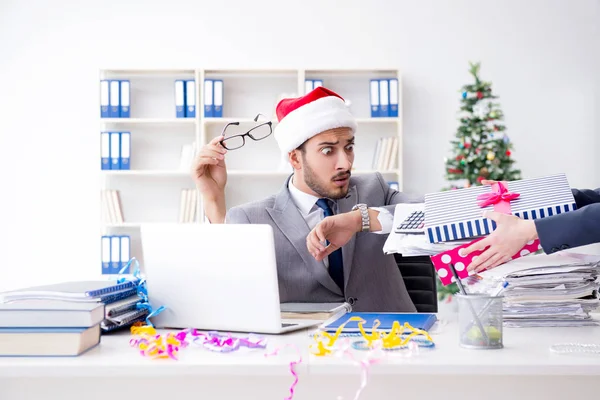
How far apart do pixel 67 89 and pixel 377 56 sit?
2337mm

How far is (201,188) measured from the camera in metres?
2.43

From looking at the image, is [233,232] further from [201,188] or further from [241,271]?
[201,188]

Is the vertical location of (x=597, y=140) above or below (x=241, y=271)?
above

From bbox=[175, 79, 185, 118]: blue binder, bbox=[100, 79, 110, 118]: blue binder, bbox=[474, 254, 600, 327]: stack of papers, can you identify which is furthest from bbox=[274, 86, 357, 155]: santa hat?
bbox=[100, 79, 110, 118]: blue binder

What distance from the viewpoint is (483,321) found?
1.26 m

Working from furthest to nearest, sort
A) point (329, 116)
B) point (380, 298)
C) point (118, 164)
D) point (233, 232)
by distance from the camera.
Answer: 1. point (118, 164)
2. point (329, 116)
3. point (380, 298)
4. point (233, 232)

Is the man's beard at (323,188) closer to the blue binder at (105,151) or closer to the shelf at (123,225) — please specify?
the shelf at (123,225)

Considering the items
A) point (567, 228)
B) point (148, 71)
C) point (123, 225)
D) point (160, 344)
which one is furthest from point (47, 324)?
point (148, 71)

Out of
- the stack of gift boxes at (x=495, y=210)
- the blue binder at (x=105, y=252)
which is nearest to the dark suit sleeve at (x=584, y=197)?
the stack of gift boxes at (x=495, y=210)

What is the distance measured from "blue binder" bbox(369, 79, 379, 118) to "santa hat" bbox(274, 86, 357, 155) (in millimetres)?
2371

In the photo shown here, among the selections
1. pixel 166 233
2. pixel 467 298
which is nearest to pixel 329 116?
pixel 166 233

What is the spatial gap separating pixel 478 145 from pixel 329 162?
2.55 meters

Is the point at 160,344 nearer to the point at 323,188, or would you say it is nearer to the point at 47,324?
the point at 47,324

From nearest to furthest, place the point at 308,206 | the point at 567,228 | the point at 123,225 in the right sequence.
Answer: the point at 567,228 → the point at 308,206 → the point at 123,225
